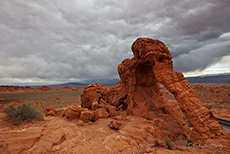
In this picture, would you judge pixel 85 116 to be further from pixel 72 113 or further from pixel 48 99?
pixel 48 99

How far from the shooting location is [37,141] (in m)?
5.62

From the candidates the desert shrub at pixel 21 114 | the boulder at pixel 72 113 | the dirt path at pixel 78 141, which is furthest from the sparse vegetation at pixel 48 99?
the dirt path at pixel 78 141

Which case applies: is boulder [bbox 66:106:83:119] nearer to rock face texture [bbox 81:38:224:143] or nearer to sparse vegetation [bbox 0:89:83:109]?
rock face texture [bbox 81:38:224:143]

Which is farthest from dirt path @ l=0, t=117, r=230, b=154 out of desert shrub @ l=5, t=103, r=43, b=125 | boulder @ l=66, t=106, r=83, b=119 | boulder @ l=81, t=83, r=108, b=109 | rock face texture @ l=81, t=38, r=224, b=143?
boulder @ l=81, t=83, r=108, b=109

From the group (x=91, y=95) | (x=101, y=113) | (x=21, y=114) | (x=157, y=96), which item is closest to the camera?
(x=21, y=114)

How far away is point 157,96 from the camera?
11.4 metres

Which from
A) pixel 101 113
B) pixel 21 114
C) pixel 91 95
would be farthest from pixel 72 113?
pixel 91 95

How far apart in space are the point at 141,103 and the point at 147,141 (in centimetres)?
438

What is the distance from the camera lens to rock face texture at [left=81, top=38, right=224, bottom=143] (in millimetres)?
7227

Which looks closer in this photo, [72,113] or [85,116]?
[85,116]

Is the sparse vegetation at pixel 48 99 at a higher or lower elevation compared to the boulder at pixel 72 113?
lower

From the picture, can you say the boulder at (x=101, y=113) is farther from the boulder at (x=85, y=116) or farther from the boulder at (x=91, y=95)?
the boulder at (x=91, y=95)

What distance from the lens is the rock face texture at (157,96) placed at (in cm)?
723

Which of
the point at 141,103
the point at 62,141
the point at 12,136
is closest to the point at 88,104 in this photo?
the point at 141,103
